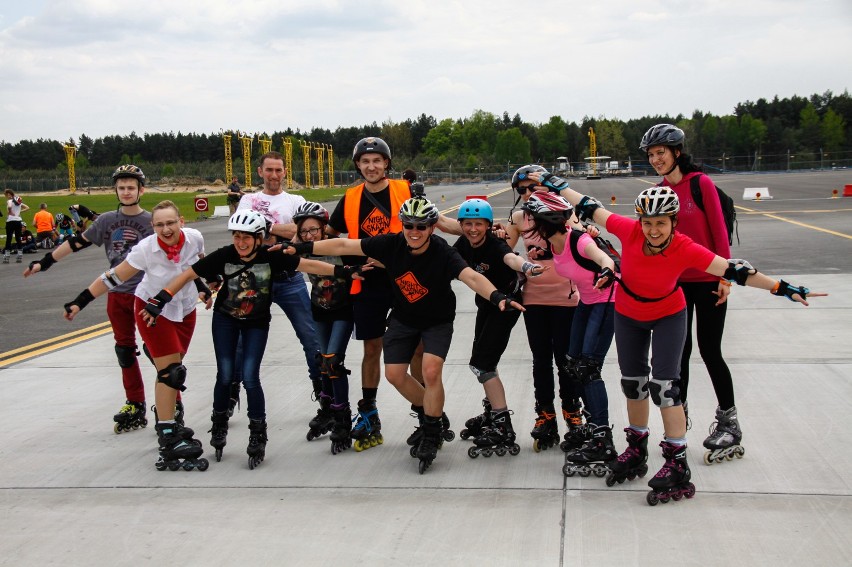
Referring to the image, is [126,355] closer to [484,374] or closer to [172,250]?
[172,250]

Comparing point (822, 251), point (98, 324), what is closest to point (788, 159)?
point (822, 251)

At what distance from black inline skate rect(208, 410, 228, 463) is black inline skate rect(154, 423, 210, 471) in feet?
0.35

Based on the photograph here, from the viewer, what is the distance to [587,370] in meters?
4.94

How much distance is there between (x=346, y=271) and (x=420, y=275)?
1.61 ft

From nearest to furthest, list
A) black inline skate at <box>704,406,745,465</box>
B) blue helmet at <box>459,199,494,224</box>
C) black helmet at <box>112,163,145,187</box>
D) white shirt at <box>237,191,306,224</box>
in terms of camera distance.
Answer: black inline skate at <box>704,406,745,465</box> < blue helmet at <box>459,199,494,224</box> < black helmet at <box>112,163,145,187</box> < white shirt at <box>237,191,306,224</box>

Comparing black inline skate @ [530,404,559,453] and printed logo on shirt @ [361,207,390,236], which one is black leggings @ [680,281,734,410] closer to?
black inline skate @ [530,404,559,453]

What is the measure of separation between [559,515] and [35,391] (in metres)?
5.03

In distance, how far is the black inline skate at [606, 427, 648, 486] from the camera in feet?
15.5

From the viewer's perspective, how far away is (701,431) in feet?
18.4

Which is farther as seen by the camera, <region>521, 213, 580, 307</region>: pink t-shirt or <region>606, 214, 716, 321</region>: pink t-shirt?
<region>521, 213, 580, 307</region>: pink t-shirt

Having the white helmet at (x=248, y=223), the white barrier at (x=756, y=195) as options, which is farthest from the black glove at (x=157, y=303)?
the white barrier at (x=756, y=195)

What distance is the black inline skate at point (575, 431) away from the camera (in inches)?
206

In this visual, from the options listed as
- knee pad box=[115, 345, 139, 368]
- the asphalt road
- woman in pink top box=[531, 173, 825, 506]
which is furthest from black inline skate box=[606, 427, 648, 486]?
the asphalt road

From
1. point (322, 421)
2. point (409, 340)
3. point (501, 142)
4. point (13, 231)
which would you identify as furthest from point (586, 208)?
point (501, 142)
